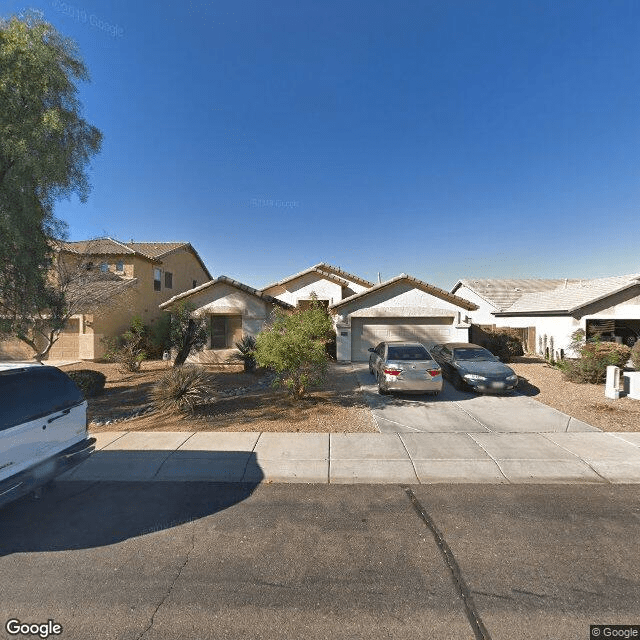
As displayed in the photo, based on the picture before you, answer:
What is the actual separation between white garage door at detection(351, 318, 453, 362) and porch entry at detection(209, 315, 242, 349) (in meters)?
5.49

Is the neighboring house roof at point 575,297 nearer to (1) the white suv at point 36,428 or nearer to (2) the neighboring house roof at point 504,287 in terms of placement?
(2) the neighboring house roof at point 504,287

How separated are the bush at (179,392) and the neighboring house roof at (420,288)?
806 centimetres

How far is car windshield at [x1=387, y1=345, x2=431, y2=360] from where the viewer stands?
9.32 meters

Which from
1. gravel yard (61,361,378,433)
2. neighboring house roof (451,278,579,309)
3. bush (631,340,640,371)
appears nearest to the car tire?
gravel yard (61,361,378,433)

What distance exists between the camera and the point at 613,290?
47.6ft

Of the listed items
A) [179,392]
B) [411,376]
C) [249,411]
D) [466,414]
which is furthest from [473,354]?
[179,392]

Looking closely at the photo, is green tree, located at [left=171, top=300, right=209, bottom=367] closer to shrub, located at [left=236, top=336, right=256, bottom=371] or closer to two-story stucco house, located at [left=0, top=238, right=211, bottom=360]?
shrub, located at [left=236, top=336, right=256, bottom=371]

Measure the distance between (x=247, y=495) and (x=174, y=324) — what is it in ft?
31.3

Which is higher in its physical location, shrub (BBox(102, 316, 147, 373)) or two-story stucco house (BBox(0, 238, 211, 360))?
two-story stucco house (BBox(0, 238, 211, 360))

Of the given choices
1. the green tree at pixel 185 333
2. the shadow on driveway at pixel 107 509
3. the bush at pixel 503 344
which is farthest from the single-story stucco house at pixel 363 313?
the shadow on driveway at pixel 107 509

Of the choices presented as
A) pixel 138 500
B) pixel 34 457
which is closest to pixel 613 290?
pixel 138 500

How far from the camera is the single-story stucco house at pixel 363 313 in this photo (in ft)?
47.2

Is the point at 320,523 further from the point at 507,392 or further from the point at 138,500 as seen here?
the point at 507,392

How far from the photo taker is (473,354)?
1085 centimetres
